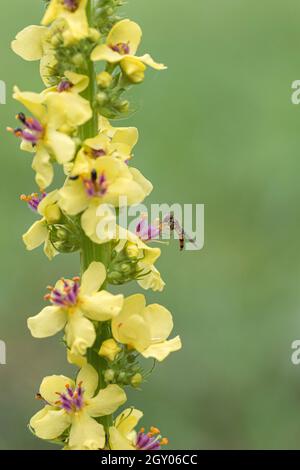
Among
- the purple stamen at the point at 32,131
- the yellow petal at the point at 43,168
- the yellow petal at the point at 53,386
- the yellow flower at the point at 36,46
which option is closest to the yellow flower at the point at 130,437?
the yellow petal at the point at 53,386

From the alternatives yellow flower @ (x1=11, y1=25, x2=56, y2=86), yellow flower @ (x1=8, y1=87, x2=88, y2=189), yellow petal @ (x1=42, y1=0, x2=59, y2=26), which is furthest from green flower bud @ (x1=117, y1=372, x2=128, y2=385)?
yellow petal @ (x1=42, y1=0, x2=59, y2=26)

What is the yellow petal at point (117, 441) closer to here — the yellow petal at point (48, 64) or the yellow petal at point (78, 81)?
the yellow petal at point (78, 81)

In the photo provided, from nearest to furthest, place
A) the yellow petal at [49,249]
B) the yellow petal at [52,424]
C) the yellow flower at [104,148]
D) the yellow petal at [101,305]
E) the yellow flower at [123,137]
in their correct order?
the yellow petal at [101,305]
the yellow flower at [104,148]
the yellow petal at [52,424]
the yellow flower at [123,137]
the yellow petal at [49,249]

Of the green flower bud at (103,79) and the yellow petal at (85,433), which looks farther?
the green flower bud at (103,79)

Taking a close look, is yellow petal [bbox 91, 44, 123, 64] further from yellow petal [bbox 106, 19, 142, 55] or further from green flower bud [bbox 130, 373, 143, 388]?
green flower bud [bbox 130, 373, 143, 388]

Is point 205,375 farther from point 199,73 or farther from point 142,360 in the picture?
point 199,73

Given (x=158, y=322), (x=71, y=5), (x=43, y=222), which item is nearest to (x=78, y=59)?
(x=71, y=5)
